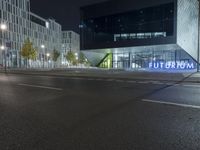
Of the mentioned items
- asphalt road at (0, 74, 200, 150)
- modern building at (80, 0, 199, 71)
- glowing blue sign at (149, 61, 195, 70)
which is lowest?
asphalt road at (0, 74, 200, 150)

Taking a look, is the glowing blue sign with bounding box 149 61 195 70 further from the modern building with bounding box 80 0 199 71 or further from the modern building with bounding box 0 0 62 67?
the modern building with bounding box 0 0 62 67

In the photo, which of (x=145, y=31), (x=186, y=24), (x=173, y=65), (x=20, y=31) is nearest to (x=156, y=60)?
(x=173, y=65)

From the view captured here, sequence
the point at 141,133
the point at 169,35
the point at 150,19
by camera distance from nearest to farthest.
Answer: the point at 141,133 < the point at 169,35 < the point at 150,19

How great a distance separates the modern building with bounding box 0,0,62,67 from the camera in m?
85.8

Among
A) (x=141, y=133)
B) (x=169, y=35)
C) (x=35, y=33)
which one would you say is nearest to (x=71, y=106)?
(x=141, y=133)

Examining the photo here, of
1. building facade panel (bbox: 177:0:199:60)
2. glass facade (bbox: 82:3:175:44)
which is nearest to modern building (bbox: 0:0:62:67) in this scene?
glass facade (bbox: 82:3:175:44)

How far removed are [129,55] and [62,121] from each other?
5330cm

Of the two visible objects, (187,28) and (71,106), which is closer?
(71,106)

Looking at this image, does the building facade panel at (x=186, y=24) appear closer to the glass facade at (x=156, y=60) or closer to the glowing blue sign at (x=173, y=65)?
the glass facade at (x=156, y=60)

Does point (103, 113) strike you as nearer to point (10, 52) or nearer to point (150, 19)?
point (150, 19)

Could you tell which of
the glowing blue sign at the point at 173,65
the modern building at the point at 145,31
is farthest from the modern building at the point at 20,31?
the glowing blue sign at the point at 173,65

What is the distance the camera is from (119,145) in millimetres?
4145

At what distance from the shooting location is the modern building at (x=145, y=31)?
44891 mm

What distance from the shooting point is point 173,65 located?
50.9 metres
